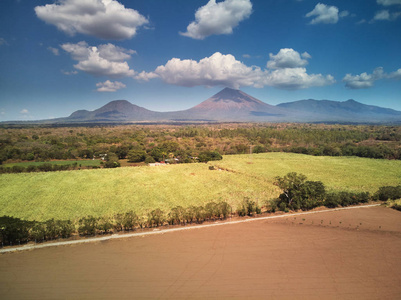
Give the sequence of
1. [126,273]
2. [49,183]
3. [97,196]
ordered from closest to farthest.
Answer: [126,273], [97,196], [49,183]

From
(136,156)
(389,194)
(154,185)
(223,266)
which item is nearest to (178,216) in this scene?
(223,266)

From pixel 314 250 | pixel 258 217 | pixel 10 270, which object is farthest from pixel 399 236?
pixel 10 270

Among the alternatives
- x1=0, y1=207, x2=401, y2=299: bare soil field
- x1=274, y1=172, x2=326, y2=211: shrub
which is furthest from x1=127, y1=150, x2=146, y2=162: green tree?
x1=274, y1=172, x2=326, y2=211: shrub

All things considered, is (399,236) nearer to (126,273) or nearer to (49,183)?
(126,273)

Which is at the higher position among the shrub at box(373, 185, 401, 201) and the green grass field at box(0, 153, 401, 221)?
the shrub at box(373, 185, 401, 201)

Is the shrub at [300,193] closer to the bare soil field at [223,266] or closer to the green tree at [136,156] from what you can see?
the bare soil field at [223,266]

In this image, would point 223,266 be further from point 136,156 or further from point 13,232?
point 136,156

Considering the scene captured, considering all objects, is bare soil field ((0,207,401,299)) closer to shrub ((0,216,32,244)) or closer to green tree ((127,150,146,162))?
shrub ((0,216,32,244))
